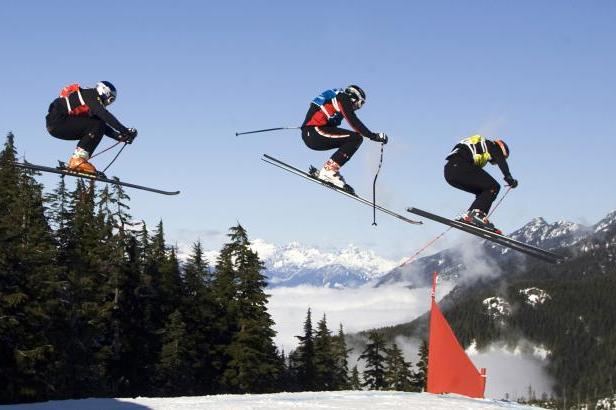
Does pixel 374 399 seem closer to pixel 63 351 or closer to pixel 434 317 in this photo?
pixel 434 317

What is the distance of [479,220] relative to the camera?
627 inches

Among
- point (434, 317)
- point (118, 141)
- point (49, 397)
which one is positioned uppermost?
point (118, 141)

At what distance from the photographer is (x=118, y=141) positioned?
16438 millimetres

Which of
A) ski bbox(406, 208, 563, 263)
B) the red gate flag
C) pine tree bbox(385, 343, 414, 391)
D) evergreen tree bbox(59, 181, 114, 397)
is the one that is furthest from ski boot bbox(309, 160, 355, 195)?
pine tree bbox(385, 343, 414, 391)

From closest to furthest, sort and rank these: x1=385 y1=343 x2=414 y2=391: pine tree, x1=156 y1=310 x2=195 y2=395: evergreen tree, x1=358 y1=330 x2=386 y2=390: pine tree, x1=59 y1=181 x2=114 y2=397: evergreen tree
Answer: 1. x1=59 y1=181 x2=114 y2=397: evergreen tree
2. x1=156 y1=310 x2=195 y2=395: evergreen tree
3. x1=385 y1=343 x2=414 y2=391: pine tree
4. x1=358 y1=330 x2=386 y2=390: pine tree

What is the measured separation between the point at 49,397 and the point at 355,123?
24.0 m

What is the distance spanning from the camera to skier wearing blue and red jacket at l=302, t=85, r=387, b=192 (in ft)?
50.8

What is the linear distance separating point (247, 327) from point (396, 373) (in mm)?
32275

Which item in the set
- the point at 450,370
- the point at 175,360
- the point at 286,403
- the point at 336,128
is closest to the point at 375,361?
the point at 175,360

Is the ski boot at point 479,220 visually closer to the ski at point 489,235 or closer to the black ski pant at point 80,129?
the ski at point 489,235

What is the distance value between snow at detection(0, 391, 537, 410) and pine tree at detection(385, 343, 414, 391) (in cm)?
6029

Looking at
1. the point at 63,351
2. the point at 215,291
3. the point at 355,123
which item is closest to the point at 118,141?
the point at 355,123

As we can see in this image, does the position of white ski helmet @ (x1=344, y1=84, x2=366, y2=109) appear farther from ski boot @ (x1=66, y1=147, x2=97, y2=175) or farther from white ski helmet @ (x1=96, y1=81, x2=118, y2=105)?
ski boot @ (x1=66, y1=147, x2=97, y2=175)

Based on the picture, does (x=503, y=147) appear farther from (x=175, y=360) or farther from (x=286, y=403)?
(x=175, y=360)
